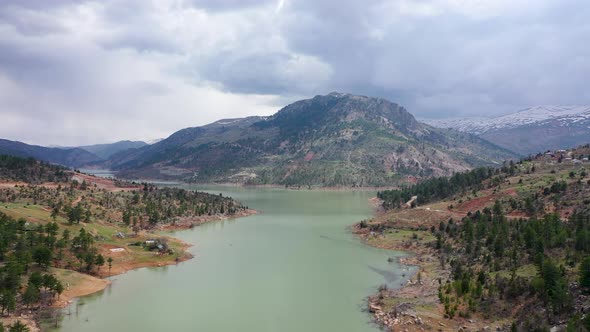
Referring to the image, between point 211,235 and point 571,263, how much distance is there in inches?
3003

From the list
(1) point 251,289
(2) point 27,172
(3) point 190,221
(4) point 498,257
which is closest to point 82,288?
(1) point 251,289

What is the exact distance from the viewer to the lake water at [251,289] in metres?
47.4

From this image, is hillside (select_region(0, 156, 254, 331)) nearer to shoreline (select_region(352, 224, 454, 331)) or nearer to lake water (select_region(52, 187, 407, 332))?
lake water (select_region(52, 187, 407, 332))

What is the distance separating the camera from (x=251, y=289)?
196ft

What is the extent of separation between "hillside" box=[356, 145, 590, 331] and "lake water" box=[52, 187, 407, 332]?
18.2 feet

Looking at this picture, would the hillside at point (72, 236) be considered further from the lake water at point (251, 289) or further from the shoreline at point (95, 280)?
the lake water at point (251, 289)

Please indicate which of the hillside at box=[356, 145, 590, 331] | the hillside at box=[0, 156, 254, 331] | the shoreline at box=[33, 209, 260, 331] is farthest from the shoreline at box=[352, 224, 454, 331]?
the shoreline at box=[33, 209, 260, 331]

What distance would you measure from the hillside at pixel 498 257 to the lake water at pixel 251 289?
18.2ft

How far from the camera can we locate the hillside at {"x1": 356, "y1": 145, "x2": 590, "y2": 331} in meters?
43.3

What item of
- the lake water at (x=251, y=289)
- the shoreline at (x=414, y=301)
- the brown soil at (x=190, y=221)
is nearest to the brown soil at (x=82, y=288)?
the lake water at (x=251, y=289)

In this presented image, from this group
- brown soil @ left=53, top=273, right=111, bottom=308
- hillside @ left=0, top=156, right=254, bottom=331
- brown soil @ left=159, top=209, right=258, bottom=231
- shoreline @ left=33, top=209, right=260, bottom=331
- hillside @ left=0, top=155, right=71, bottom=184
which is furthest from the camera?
hillside @ left=0, top=155, right=71, bottom=184

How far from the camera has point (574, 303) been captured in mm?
40625

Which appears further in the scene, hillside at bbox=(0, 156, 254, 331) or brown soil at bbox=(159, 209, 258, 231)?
brown soil at bbox=(159, 209, 258, 231)

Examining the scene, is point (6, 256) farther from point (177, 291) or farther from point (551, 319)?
point (551, 319)
